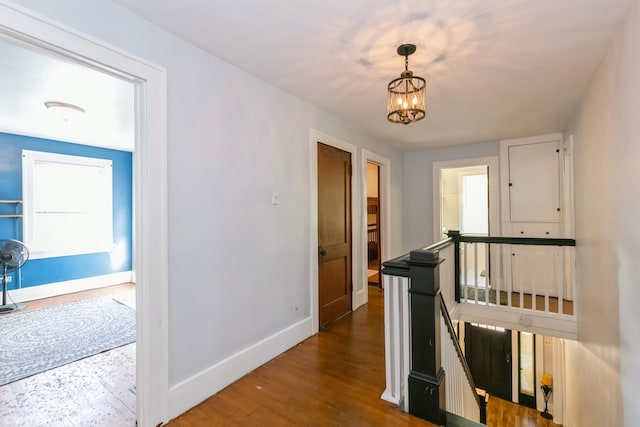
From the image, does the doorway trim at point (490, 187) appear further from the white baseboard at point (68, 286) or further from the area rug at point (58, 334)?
the white baseboard at point (68, 286)

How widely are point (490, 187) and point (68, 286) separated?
22.7 feet

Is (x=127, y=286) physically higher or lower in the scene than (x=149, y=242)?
lower

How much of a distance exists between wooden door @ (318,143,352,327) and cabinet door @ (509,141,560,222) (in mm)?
2651

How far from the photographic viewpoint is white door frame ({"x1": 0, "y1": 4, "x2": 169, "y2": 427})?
1677mm

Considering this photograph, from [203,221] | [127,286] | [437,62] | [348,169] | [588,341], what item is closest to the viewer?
[203,221]

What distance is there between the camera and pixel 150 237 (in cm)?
169

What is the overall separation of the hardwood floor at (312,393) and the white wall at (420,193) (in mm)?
2724

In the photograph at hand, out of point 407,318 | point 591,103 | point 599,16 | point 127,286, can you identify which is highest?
point 599,16

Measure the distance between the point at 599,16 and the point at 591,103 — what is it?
115cm

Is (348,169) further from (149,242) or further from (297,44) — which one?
(149,242)

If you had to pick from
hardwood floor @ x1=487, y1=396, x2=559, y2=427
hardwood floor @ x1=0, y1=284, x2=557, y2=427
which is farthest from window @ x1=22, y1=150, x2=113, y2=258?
hardwood floor @ x1=487, y1=396, x2=559, y2=427

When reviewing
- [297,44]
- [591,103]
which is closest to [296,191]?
[297,44]

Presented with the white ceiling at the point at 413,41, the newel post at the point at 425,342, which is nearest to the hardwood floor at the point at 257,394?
the newel post at the point at 425,342

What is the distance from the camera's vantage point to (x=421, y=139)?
4.46m
